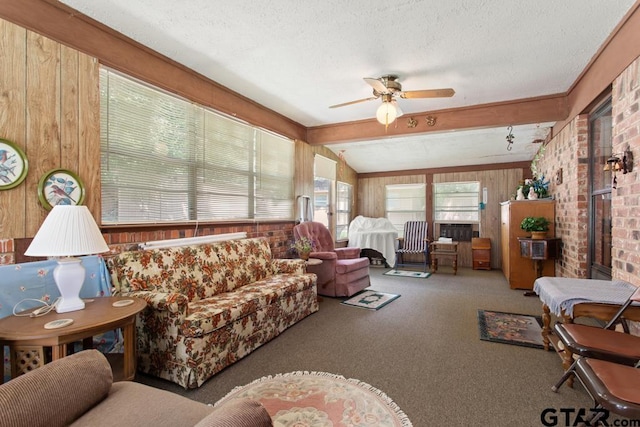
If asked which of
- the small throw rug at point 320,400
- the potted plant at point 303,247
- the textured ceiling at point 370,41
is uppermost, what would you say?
the textured ceiling at point 370,41

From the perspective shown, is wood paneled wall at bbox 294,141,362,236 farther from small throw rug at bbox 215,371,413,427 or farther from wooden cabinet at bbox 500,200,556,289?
wooden cabinet at bbox 500,200,556,289

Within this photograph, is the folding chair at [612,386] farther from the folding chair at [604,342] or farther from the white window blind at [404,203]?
the white window blind at [404,203]

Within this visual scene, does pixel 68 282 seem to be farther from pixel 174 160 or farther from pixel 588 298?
pixel 588 298

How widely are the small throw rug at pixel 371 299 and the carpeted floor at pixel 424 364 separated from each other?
16 cm

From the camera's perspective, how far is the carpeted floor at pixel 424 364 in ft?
6.07

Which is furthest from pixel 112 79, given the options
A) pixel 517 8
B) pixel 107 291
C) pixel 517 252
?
pixel 517 252

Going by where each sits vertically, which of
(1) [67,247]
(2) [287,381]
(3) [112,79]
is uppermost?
(3) [112,79]

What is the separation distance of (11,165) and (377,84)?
275 cm

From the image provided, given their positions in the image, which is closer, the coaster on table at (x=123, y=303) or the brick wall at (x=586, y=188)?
the coaster on table at (x=123, y=303)

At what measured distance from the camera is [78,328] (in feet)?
5.08

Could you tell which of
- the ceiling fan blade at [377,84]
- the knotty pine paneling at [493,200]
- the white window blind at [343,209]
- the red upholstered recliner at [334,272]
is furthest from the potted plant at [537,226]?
the white window blind at [343,209]

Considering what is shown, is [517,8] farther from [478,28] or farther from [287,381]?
[287,381]

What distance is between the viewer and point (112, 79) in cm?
241

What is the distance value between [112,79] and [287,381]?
8.62 ft
